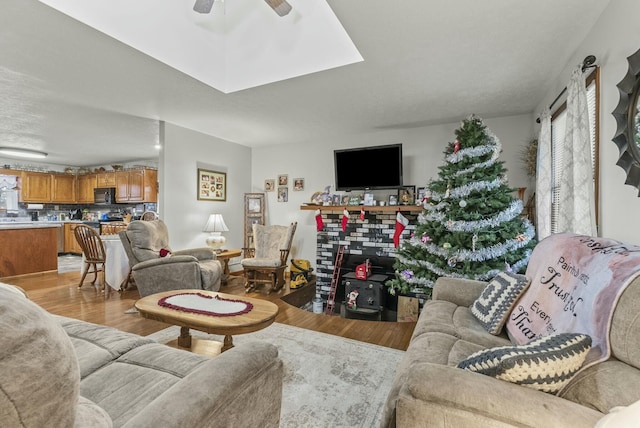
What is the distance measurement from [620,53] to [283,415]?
2.66 m

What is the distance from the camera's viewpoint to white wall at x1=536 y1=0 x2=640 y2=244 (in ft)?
4.86

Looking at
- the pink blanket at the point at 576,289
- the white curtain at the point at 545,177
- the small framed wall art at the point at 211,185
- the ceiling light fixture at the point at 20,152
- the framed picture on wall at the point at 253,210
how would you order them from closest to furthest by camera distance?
the pink blanket at the point at 576,289 → the white curtain at the point at 545,177 → the small framed wall art at the point at 211,185 → the framed picture on wall at the point at 253,210 → the ceiling light fixture at the point at 20,152

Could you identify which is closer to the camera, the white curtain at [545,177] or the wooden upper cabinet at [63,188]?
the white curtain at [545,177]

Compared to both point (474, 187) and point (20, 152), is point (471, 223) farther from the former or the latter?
point (20, 152)

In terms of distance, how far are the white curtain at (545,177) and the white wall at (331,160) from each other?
3.80 ft

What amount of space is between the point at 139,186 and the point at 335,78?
584cm

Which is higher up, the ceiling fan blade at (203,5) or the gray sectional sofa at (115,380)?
the ceiling fan blade at (203,5)

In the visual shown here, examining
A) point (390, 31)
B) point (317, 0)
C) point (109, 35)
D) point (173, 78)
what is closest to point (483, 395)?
point (390, 31)

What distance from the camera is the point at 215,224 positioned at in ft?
15.3

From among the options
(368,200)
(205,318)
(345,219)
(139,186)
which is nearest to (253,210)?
(345,219)

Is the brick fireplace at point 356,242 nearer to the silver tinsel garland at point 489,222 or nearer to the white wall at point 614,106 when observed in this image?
the silver tinsel garland at point 489,222

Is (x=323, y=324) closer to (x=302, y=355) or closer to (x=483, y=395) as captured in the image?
(x=302, y=355)

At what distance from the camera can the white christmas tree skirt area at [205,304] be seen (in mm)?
1982

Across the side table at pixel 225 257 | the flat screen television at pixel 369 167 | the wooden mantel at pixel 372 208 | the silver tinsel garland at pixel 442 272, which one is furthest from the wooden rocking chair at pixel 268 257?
the silver tinsel garland at pixel 442 272
